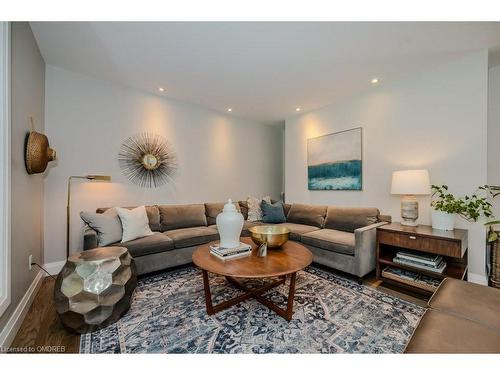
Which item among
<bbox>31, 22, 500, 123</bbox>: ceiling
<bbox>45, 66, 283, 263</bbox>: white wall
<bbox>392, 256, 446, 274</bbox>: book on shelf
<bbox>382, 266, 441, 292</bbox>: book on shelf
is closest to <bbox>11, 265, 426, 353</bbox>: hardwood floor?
<bbox>382, 266, 441, 292</bbox>: book on shelf

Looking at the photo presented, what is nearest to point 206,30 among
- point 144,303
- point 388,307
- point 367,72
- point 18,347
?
point 367,72

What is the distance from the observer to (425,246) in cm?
206

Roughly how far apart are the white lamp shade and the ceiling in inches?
50.0

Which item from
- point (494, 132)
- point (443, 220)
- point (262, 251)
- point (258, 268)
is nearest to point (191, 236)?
point (262, 251)

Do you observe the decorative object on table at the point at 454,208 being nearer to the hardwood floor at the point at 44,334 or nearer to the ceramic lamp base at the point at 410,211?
the ceramic lamp base at the point at 410,211

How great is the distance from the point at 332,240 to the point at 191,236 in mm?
1729

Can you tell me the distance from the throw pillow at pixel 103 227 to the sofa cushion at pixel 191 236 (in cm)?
58

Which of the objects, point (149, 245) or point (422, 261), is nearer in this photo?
point (422, 261)

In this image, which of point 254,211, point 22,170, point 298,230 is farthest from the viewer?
point 254,211

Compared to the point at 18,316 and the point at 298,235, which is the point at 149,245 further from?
the point at 298,235

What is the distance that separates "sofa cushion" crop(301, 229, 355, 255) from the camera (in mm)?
2362

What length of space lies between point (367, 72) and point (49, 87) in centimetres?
383
